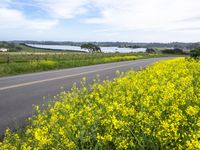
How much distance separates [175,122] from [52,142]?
1529 mm

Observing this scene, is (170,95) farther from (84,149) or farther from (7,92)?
(7,92)

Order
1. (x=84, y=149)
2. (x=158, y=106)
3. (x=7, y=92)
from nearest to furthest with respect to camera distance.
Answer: (x=84, y=149) → (x=158, y=106) → (x=7, y=92)

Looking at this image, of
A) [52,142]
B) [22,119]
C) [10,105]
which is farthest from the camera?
[10,105]

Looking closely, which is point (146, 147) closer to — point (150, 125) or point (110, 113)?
point (150, 125)

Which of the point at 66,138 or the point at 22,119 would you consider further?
the point at 22,119

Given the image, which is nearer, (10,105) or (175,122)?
(175,122)

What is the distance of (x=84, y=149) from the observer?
3.24 m

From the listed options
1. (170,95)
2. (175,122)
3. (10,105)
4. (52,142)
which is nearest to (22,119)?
(10,105)

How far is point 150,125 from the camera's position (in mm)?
3316

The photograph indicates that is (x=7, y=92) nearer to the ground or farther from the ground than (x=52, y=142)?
nearer to the ground

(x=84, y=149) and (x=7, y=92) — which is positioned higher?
(x=84, y=149)

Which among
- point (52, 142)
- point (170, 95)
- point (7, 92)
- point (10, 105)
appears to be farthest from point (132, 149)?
point (7, 92)

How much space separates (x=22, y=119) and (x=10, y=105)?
1.58m

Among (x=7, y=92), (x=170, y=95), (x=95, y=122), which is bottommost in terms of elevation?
(x=7, y=92)
